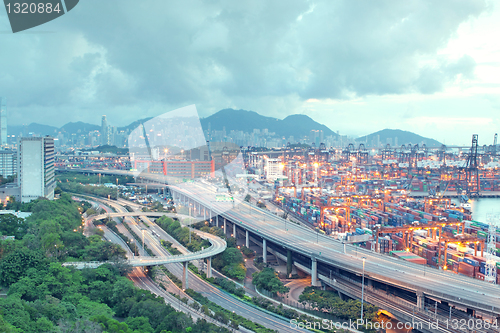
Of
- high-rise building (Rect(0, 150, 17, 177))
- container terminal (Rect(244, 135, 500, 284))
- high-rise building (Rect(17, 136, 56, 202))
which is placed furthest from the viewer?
high-rise building (Rect(0, 150, 17, 177))

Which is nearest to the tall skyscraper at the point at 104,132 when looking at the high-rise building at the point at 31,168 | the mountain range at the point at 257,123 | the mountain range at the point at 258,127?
the mountain range at the point at 258,127

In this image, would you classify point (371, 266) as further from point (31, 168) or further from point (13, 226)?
point (31, 168)

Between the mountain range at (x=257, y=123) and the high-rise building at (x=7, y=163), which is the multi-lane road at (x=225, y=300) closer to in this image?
the high-rise building at (x=7, y=163)

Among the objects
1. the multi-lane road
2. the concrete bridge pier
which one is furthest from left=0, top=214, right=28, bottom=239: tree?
the concrete bridge pier

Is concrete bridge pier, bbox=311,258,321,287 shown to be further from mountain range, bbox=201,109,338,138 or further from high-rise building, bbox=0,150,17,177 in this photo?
mountain range, bbox=201,109,338,138

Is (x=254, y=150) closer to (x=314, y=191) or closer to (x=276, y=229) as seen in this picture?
(x=314, y=191)

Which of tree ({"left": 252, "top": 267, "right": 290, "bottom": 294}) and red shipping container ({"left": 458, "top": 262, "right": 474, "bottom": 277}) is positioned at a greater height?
red shipping container ({"left": 458, "top": 262, "right": 474, "bottom": 277})

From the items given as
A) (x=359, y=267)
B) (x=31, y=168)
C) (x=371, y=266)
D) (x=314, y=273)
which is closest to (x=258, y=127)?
(x=31, y=168)
